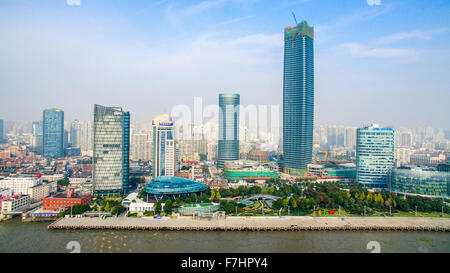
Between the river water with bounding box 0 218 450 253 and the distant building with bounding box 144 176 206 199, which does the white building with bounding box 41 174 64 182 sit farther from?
the river water with bounding box 0 218 450 253

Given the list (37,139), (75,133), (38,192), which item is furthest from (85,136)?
(38,192)

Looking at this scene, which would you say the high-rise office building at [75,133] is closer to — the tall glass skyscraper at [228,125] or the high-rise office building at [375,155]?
the tall glass skyscraper at [228,125]

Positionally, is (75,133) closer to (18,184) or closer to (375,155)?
(18,184)

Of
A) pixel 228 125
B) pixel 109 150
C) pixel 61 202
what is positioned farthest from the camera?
pixel 228 125

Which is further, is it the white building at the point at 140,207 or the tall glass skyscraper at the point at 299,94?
the tall glass skyscraper at the point at 299,94

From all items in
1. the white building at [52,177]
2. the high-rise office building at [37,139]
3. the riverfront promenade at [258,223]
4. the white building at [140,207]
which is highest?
the high-rise office building at [37,139]

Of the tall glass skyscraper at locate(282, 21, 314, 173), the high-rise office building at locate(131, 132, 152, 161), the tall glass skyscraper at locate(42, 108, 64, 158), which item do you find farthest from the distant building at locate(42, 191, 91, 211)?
the tall glass skyscraper at locate(42, 108, 64, 158)

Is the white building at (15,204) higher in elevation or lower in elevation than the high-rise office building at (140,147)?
lower

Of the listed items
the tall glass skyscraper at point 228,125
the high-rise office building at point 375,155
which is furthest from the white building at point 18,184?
the high-rise office building at point 375,155
